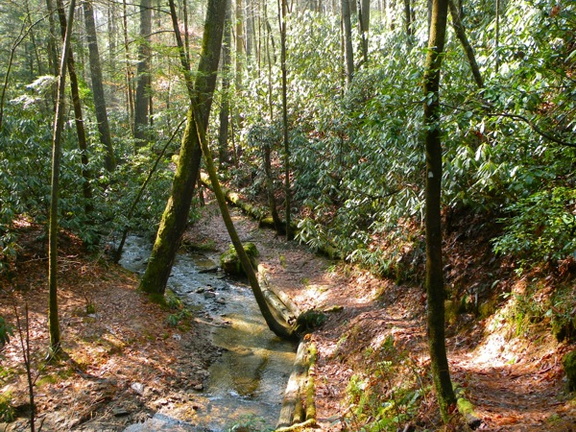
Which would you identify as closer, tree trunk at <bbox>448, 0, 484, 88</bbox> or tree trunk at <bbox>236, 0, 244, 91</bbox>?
tree trunk at <bbox>448, 0, 484, 88</bbox>

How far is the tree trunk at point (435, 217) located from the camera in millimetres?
3656

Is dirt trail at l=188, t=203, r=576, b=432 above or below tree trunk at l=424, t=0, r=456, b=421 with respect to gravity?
below

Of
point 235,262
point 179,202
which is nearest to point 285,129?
point 235,262

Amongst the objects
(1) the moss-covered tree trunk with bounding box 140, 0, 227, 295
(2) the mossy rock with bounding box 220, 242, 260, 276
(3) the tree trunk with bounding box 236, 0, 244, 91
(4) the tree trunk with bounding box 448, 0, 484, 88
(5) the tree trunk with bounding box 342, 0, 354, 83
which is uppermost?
(3) the tree trunk with bounding box 236, 0, 244, 91

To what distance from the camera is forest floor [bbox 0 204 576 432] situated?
4535 mm

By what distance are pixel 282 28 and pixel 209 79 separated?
4708 mm

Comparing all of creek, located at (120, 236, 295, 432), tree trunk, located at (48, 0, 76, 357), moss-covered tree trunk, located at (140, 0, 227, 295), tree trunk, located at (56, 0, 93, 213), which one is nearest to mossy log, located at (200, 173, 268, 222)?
creek, located at (120, 236, 295, 432)

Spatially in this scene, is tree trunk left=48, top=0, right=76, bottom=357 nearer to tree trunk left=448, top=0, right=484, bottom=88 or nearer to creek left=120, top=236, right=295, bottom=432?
creek left=120, top=236, right=295, bottom=432

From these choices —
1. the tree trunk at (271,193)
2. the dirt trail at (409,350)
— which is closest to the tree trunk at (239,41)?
the tree trunk at (271,193)

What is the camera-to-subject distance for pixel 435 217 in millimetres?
3732

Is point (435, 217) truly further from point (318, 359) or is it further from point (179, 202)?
point (179, 202)

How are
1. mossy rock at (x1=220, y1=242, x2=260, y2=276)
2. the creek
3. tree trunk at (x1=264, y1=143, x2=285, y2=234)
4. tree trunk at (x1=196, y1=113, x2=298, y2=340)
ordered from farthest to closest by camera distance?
tree trunk at (x1=264, y1=143, x2=285, y2=234) → mossy rock at (x1=220, y1=242, x2=260, y2=276) → tree trunk at (x1=196, y1=113, x2=298, y2=340) → the creek

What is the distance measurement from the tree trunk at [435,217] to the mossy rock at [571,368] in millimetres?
1246

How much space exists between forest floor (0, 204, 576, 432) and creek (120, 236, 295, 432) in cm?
26
